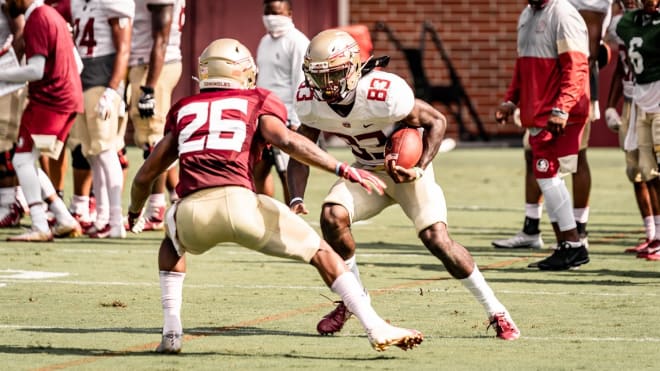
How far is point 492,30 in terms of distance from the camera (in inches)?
988

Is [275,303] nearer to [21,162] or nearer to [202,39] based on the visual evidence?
[21,162]

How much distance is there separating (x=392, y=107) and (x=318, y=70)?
429 mm

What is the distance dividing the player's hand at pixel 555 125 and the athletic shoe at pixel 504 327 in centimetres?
311

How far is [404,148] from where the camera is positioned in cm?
699

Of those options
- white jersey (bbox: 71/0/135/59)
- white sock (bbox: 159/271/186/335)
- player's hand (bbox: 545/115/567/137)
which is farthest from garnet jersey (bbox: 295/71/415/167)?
white jersey (bbox: 71/0/135/59)

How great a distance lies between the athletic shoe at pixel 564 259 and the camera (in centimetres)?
965

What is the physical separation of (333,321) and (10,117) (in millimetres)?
5407

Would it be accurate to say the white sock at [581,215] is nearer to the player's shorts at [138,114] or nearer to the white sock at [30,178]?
the player's shorts at [138,114]

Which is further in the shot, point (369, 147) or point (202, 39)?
point (202, 39)

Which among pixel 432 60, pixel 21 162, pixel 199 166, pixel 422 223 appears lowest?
pixel 432 60

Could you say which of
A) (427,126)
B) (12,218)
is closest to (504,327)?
(427,126)

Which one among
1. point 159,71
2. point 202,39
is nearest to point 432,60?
point 202,39

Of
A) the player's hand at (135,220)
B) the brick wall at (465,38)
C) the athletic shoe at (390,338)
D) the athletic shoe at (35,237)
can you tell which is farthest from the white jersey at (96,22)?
the brick wall at (465,38)

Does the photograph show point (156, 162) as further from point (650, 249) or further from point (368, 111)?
point (650, 249)
